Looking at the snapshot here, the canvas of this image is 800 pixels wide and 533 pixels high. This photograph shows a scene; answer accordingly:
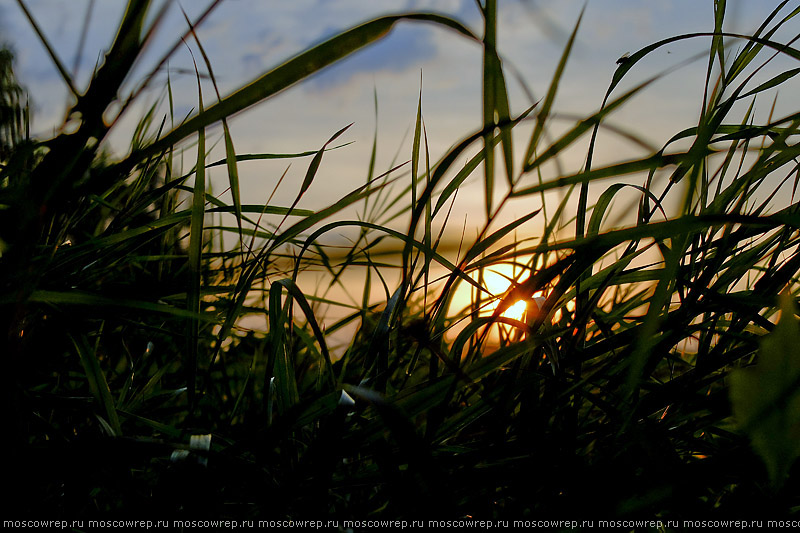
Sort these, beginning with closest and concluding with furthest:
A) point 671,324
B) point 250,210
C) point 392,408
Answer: point 392,408 < point 671,324 < point 250,210

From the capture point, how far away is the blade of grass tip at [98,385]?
340 millimetres

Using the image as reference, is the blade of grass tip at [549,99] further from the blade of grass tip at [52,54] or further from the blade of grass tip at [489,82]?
the blade of grass tip at [52,54]

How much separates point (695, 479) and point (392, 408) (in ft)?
0.49

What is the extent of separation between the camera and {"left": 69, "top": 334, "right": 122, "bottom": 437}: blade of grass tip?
0.34 metres

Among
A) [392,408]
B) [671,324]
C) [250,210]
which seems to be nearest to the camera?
[392,408]

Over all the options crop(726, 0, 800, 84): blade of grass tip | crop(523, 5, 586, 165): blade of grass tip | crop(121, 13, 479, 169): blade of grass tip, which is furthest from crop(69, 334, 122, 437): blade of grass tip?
crop(726, 0, 800, 84): blade of grass tip

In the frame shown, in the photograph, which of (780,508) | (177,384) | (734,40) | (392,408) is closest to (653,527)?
(780,508)

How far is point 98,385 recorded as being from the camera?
1.14ft

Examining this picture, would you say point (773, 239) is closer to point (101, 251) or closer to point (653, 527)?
point (653, 527)

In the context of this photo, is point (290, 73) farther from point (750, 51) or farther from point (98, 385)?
point (750, 51)

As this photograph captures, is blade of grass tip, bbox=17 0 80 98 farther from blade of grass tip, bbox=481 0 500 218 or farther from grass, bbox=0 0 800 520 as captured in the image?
blade of grass tip, bbox=481 0 500 218

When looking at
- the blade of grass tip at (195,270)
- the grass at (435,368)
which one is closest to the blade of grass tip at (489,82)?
the grass at (435,368)

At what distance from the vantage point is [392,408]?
10.2 inches

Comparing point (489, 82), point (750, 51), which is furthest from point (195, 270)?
point (750, 51)
